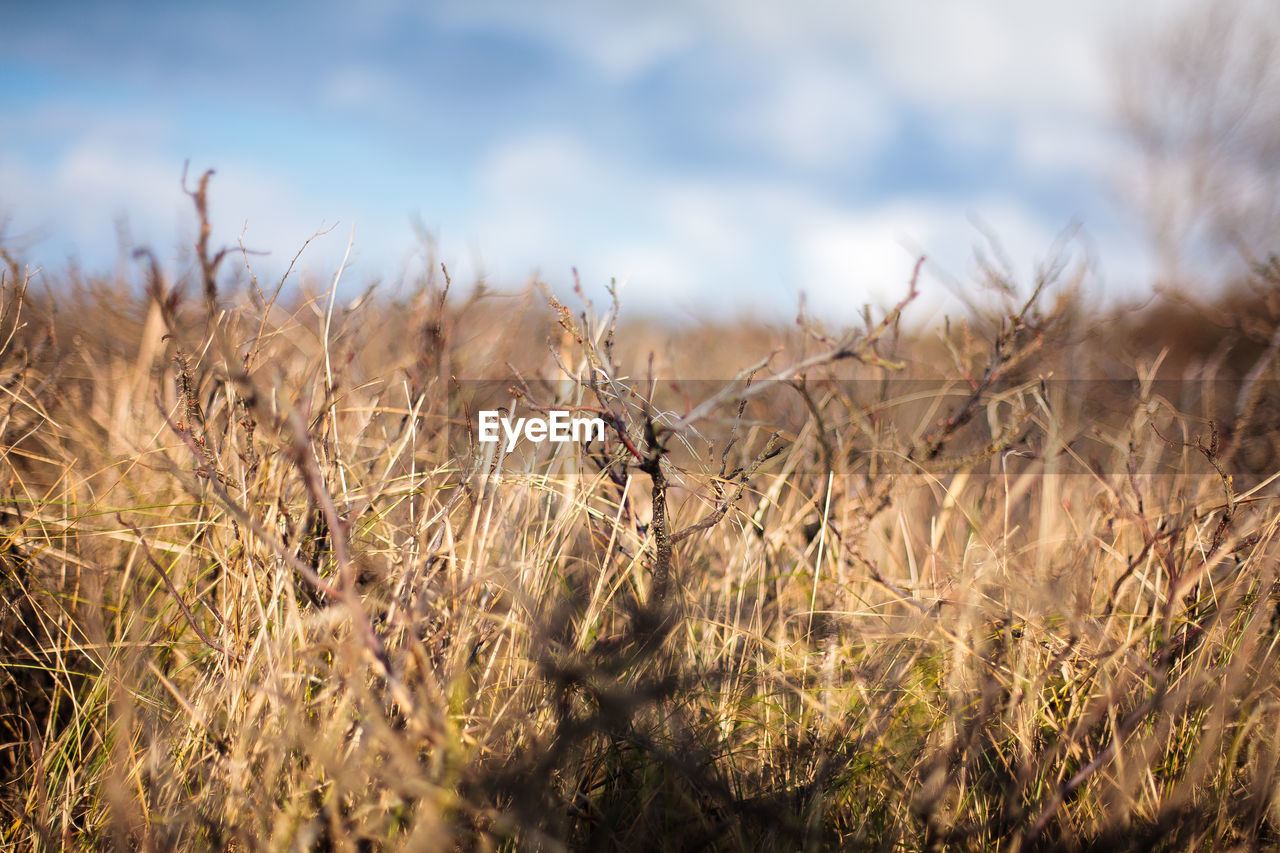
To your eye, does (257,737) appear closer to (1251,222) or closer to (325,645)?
(325,645)

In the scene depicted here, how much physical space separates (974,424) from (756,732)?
7.20 feet

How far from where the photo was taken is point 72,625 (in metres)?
1.49

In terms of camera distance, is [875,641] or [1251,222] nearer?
[875,641]

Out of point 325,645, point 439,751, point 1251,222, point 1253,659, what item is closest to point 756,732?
point 439,751

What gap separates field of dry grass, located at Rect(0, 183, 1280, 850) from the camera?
1.13 m

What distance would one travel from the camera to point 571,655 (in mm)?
1342

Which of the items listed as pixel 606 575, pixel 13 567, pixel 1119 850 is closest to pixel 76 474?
pixel 13 567

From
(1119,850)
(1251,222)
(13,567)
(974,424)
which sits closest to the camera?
(1119,850)

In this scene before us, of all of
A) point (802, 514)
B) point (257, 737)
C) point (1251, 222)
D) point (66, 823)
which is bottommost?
point (66, 823)

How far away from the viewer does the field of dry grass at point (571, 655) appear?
1.13 meters

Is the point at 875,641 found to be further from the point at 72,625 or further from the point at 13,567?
the point at 13,567

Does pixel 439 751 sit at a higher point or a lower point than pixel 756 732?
higher

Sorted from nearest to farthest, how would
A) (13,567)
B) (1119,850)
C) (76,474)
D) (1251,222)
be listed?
(1119,850)
(13,567)
(76,474)
(1251,222)

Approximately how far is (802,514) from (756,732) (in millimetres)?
694
